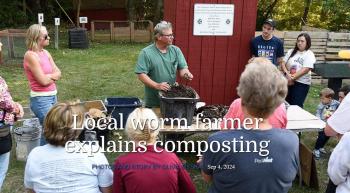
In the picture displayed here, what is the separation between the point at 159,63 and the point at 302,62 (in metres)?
2.20

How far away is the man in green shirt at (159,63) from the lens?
4660 millimetres

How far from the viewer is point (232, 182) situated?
2268 millimetres

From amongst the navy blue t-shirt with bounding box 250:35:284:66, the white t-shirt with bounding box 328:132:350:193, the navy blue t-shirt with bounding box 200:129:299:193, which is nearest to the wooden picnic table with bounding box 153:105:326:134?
the navy blue t-shirt with bounding box 250:35:284:66

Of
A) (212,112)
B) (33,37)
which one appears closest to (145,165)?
(212,112)

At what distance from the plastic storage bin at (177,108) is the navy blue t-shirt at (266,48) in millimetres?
1939

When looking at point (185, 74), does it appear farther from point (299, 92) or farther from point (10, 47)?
point (10, 47)

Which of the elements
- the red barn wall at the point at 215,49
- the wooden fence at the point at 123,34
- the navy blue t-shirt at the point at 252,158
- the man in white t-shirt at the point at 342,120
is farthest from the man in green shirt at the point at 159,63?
the wooden fence at the point at 123,34

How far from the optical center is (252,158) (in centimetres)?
221

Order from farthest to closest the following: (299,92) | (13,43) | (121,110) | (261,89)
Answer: (13,43) → (121,110) → (299,92) → (261,89)

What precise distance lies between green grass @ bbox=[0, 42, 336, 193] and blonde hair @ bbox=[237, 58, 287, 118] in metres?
2.73

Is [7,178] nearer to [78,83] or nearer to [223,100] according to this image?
[223,100]

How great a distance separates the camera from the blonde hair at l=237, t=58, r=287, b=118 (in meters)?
2.18

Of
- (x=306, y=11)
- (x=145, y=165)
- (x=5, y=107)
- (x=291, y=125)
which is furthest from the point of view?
(x=306, y=11)

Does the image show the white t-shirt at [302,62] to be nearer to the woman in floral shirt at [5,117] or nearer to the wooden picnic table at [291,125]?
the wooden picnic table at [291,125]
